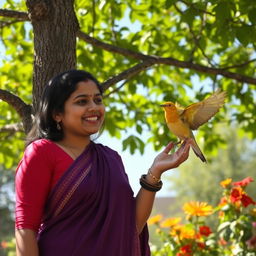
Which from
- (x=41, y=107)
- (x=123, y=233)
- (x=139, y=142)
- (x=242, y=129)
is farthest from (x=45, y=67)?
(x=242, y=129)

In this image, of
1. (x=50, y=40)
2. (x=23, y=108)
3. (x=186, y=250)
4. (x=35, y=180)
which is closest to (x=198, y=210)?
(x=186, y=250)

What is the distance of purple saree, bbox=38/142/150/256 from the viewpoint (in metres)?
2.22

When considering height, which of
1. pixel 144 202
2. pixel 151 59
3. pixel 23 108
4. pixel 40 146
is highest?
pixel 151 59

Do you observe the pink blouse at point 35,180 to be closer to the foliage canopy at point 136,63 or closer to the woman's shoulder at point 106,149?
the woman's shoulder at point 106,149

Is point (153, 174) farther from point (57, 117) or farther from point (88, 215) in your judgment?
point (57, 117)

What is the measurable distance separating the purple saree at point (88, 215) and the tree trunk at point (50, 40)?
1.10 m

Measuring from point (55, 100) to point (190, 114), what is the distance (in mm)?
702

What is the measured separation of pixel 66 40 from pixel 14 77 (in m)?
2.75

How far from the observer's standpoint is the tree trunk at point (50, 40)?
3342mm

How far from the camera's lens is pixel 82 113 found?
93.1 inches

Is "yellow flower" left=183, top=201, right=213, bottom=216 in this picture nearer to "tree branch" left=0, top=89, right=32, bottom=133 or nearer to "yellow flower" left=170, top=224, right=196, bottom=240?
"yellow flower" left=170, top=224, right=196, bottom=240

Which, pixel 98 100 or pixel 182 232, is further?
pixel 182 232

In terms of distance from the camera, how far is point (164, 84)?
245 inches

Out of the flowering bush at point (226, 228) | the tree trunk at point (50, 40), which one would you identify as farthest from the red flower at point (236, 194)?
the tree trunk at point (50, 40)
